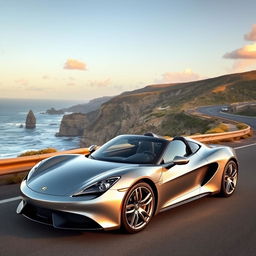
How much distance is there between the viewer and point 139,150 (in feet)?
20.9

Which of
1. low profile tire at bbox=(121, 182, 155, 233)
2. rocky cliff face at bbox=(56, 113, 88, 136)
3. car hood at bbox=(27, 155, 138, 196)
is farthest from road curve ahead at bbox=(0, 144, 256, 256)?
rocky cliff face at bbox=(56, 113, 88, 136)

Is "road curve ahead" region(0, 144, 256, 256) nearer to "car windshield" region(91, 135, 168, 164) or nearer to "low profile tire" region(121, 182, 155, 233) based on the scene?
"low profile tire" region(121, 182, 155, 233)

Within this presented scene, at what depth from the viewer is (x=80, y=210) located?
184 inches

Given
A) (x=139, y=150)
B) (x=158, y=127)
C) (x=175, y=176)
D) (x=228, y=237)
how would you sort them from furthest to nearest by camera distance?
1. (x=158, y=127)
2. (x=139, y=150)
3. (x=175, y=176)
4. (x=228, y=237)

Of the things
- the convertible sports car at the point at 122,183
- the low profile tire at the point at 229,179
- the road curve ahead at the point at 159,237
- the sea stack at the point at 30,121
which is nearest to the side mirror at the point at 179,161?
the convertible sports car at the point at 122,183

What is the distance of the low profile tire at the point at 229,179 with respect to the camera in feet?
23.3

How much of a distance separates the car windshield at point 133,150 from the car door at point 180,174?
0.58ft

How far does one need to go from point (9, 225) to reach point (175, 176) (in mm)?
2399

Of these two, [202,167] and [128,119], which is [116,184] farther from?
[128,119]

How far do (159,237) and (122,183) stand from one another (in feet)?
2.65

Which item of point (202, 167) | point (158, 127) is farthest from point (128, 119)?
point (202, 167)

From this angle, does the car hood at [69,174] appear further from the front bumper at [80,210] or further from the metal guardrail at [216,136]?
the metal guardrail at [216,136]

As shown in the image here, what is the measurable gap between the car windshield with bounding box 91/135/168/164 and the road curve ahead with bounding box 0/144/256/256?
89 centimetres

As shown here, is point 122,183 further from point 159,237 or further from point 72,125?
point 72,125
